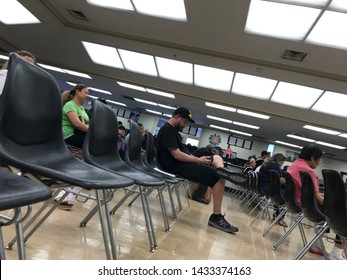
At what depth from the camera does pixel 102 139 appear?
5.63ft

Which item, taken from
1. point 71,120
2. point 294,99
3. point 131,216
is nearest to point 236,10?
point 71,120

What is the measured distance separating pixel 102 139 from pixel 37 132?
53 cm

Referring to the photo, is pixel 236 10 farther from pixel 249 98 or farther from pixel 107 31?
pixel 249 98

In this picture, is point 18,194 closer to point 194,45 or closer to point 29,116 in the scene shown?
point 29,116

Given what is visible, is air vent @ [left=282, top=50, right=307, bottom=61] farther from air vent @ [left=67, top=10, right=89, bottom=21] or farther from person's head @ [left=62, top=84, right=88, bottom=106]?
air vent @ [left=67, top=10, right=89, bottom=21]

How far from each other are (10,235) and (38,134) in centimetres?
76

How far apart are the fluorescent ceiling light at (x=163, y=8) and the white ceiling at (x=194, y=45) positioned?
4.8 inches

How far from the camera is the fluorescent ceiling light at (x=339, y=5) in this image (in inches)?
→ 151

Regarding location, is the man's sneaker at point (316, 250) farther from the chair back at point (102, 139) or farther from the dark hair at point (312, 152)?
the chair back at point (102, 139)

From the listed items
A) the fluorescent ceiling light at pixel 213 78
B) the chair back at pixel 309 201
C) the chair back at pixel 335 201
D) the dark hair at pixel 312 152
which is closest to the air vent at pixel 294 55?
the fluorescent ceiling light at pixel 213 78

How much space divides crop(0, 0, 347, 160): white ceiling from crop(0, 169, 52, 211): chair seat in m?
4.33

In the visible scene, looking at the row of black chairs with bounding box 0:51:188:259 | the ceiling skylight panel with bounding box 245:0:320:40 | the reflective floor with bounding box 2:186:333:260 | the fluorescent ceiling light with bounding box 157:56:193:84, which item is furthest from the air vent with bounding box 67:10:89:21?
the row of black chairs with bounding box 0:51:188:259

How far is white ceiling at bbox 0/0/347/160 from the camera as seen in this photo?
510cm

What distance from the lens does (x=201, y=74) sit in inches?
303
